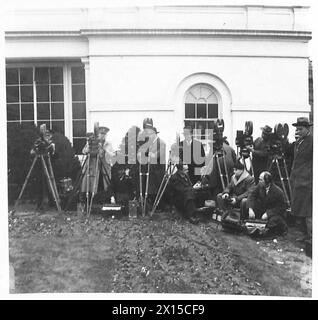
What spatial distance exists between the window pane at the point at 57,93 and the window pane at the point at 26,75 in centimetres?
21

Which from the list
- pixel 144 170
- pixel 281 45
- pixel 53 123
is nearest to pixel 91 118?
Answer: pixel 53 123

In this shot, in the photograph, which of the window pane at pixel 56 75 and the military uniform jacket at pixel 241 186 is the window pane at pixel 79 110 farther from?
the military uniform jacket at pixel 241 186

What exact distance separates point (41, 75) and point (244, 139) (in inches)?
76.4

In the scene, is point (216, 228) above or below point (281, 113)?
below

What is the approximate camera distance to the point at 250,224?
393cm

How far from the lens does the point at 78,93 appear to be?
4.05m

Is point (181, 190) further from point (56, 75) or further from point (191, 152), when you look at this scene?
point (56, 75)

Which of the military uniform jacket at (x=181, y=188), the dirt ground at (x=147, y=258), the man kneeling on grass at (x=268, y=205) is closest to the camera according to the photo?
the dirt ground at (x=147, y=258)

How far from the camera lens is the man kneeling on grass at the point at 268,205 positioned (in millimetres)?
3891

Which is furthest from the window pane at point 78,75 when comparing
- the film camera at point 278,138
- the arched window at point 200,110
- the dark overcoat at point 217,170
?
the film camera at point 278,138

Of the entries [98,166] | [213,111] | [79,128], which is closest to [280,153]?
[213,111]

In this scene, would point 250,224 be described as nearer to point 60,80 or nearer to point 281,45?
point 281,45

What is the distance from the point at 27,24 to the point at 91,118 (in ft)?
3.26

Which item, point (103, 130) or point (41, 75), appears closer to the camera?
point (103, 130)
